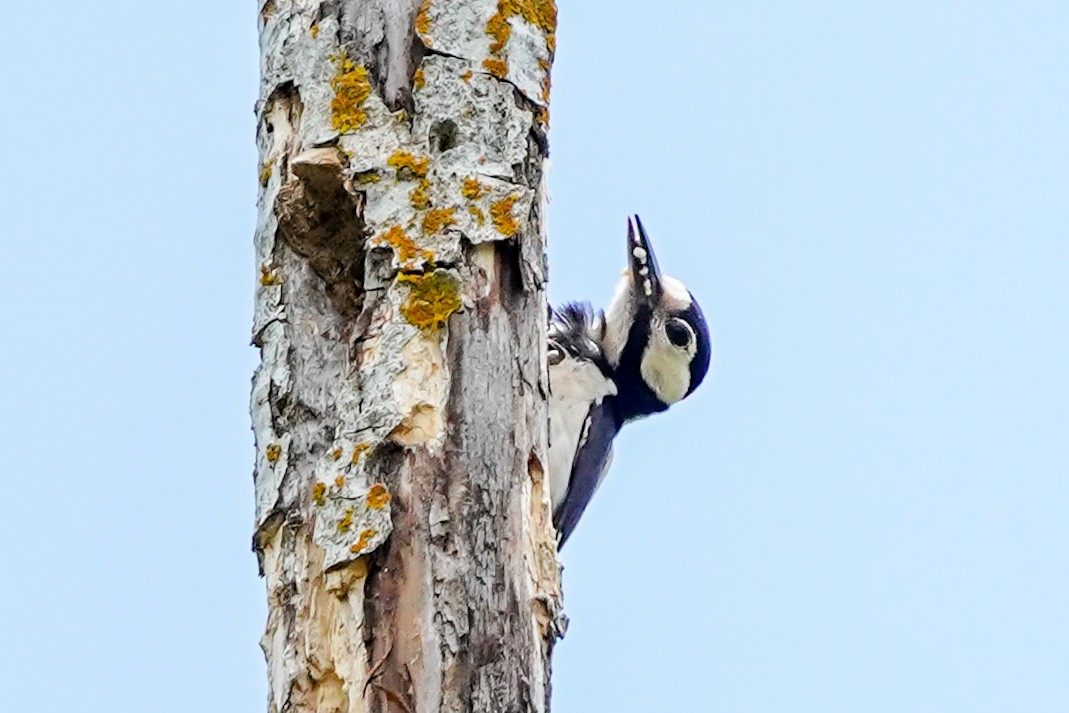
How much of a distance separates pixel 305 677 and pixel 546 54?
1.44 meters

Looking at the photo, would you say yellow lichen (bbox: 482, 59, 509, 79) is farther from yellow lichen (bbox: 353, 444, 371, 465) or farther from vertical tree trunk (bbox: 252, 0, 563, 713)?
yellow lichen (bbox: 353, 444, 371, 465)

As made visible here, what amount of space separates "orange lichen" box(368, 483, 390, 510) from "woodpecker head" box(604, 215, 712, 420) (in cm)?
277

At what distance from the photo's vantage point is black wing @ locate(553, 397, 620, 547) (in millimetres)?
5266

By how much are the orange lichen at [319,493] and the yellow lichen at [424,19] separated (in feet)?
3.19

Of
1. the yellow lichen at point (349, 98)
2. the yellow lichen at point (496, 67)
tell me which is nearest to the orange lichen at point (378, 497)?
the yellow lichen at point (349, 98)

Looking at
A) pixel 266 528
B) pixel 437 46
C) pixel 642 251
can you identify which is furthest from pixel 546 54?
pixel 642 251

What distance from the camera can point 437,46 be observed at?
10.6 ft

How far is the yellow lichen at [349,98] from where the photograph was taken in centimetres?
315

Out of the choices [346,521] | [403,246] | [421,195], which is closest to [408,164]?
[421,195]

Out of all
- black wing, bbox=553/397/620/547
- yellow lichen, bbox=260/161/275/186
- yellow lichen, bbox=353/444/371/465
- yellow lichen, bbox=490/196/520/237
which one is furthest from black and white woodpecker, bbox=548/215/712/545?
yellow lichen, bbox=353/444/371/465

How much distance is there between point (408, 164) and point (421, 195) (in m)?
0.08

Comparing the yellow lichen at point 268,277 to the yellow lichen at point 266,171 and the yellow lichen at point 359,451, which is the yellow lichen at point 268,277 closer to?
the yellow lichen at point 266,171

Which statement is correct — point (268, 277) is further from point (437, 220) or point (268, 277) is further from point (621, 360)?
point (621, 360)

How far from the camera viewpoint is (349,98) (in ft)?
10.4
